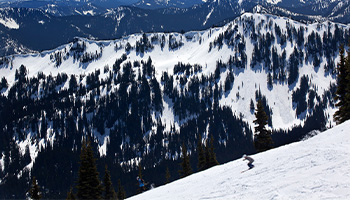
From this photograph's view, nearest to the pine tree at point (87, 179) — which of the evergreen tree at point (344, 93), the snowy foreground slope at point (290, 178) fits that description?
the snowy foreground slope at point (290, 178)

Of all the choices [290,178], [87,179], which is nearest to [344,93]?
[290,178]

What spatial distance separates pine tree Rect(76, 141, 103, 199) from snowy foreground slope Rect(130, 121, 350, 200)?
15667 millimetres

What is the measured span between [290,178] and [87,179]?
3151 cm

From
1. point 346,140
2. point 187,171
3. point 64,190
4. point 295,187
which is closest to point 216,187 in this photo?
point 295,187

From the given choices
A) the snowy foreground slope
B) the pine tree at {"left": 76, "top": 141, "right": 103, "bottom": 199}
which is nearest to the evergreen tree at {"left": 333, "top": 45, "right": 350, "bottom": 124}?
the snowy foreground slope

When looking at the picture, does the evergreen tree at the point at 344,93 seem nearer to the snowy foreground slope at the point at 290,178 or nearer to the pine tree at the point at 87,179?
the snowy foreground slope at the point at 290,178

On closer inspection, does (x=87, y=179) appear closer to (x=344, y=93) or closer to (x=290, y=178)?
(x=290, y=178)

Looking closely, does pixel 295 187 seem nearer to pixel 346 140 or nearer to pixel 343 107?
pixel 346 140

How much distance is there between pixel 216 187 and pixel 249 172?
3.51 metres

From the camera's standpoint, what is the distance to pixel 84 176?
43.9 meters

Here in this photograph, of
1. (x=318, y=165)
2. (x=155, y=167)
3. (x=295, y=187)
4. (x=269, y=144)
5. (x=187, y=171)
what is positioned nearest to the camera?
(x=295, y=187)

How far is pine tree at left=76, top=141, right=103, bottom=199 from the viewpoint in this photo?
43500 millimetres

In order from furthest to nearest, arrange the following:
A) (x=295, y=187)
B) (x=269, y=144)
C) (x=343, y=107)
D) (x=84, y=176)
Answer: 1. (x=269, y=144)
2. (x=343, y=107)
3. (x=84, y=176)
4. (x=295, y=187)

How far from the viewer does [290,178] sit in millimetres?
21203
